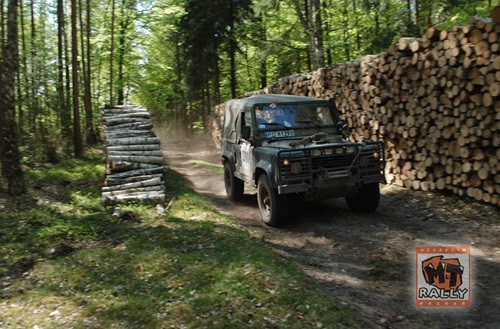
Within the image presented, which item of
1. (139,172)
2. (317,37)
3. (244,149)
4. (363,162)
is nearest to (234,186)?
(244,149)

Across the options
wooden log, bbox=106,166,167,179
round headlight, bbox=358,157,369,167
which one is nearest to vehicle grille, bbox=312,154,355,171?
round headlight, bbox=358,157,369,167

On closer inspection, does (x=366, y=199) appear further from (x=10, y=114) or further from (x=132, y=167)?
(x=10, y=114)

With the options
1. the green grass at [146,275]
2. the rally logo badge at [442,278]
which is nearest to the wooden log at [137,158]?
the green grass at [146,275]

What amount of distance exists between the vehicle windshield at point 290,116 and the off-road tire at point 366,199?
5.26ft

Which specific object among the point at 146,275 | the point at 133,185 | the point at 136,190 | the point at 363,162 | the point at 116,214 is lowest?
the point at 146,275

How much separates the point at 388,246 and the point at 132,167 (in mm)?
6729

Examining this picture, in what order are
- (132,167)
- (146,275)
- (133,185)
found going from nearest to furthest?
(146,275) → (133,185) → (132,167)

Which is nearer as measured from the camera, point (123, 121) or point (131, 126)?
point (131, 126)

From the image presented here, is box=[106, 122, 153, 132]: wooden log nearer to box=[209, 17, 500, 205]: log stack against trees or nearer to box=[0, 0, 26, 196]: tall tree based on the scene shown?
box=[0, 0, 26, 196]: tall tree

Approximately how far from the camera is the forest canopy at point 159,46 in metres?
14.3

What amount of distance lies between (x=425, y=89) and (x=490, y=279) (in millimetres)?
4489

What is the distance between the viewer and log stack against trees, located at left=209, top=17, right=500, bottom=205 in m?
6.77

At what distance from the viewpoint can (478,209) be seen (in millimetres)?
7078

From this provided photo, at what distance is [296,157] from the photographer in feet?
21.6
